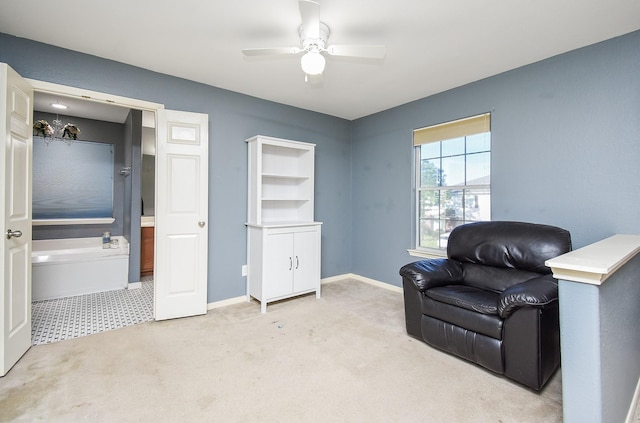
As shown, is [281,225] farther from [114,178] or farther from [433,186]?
[114,178]

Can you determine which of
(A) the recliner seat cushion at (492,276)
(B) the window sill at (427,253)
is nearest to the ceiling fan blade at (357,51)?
(A) the recliner seat cushion at (492,276)

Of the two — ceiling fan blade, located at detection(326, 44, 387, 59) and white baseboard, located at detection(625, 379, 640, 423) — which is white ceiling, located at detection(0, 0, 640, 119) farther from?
white baseboard, located at detection(625, 379, 640, 423)

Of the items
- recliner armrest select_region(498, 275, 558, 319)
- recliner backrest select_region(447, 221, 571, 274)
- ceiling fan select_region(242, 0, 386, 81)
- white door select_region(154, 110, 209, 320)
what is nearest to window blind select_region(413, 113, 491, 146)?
recliner backrest select_region(447, 221, 571, 274)

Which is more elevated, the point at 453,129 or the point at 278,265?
the point at 453,129

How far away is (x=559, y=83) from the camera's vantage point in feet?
8.40

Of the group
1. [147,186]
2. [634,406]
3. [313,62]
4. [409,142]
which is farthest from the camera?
[147,186]

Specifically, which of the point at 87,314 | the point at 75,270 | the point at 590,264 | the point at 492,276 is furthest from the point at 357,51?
the point at 75,270

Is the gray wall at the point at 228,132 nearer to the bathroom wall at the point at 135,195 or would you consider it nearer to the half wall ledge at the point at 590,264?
the bathroom wall at the point at 135,195

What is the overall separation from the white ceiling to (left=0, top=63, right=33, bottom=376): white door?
590 mm

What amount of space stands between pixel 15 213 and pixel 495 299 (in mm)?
3466

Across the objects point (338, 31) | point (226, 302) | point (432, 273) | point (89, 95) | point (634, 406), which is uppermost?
point (338, 31)

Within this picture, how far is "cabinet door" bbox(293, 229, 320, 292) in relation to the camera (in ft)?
11.4

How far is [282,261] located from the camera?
334 centimetres

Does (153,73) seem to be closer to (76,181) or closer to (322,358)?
(76,181)
